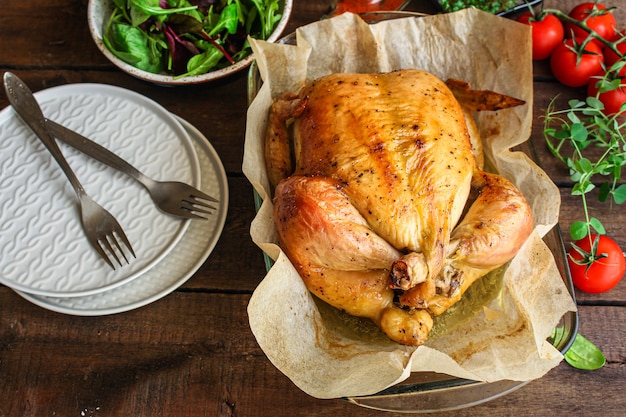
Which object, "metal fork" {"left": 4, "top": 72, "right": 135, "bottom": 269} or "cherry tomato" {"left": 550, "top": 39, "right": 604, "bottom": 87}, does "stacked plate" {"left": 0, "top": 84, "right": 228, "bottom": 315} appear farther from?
"cherry tomato" {"left": 550, "top": 39, "right": 604, "bottom": 87}

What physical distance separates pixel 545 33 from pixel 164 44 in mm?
1147

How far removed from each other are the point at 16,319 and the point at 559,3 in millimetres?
1937

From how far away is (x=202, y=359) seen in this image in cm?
162

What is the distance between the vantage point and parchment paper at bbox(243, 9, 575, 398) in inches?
51.9

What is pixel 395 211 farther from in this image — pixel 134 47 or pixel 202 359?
pixel 134 47

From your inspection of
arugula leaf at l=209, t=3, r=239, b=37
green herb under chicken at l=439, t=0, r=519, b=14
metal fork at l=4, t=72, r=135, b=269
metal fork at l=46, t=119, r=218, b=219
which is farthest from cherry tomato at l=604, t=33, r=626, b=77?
metal fork at l=4, t=72, r=135, b=269

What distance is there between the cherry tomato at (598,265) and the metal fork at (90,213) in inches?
47.0

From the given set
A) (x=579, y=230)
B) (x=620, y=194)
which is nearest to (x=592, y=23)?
(x=620, y=194)

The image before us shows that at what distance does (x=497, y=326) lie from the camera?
1412 mm

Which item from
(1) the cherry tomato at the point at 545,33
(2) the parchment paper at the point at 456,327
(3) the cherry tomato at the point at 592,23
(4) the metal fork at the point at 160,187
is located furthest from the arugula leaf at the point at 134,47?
(3) the cherry tomato at the point at 592,23

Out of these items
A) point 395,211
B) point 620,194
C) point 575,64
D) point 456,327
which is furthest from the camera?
point 575,64

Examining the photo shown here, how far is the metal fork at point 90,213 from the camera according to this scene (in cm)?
157

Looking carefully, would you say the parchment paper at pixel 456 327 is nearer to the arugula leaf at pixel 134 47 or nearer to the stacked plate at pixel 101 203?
the stacked plate at pixel 101 203

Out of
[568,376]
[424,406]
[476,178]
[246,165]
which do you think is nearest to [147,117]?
[246,165]
